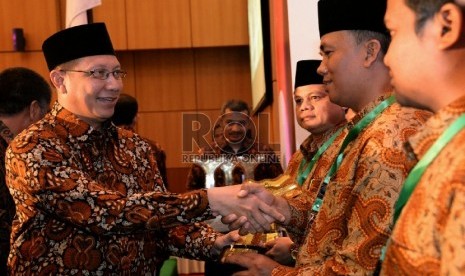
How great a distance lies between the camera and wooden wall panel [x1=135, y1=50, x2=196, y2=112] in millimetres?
8547

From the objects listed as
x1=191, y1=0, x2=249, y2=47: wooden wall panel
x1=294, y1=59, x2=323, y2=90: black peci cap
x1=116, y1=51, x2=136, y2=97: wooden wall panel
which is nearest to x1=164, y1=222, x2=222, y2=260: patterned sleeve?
x1=294, y1=59, x2=323, y2=90: black peci cap

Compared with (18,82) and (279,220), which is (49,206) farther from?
(18,82)

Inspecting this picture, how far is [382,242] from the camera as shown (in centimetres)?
141

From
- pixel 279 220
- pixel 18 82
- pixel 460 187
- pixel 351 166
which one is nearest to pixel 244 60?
pixel 18 82

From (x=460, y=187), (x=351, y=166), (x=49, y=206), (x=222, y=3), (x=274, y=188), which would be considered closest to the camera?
(x=460, y=187)

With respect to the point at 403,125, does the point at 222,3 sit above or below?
above

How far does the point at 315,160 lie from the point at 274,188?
0.19 m

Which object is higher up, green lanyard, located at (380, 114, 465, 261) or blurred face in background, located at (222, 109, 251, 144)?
green lanyard, located at (380, 114, 465, 261)

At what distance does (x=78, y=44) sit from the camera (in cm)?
229

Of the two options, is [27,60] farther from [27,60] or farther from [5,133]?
[5,133]

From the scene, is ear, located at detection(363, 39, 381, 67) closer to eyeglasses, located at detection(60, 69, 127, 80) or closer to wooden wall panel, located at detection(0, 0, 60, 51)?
eyeglasses, located at detection(60, 69, 127, 80)

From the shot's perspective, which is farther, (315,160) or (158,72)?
(158,72)

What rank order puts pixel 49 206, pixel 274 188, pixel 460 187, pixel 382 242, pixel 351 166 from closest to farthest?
pixel 460 187 < pixel 382 242 < pixel 351 166 < pixel 49 206 < pixel 274 188

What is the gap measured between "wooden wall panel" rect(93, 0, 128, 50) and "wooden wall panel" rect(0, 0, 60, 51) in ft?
1.92
